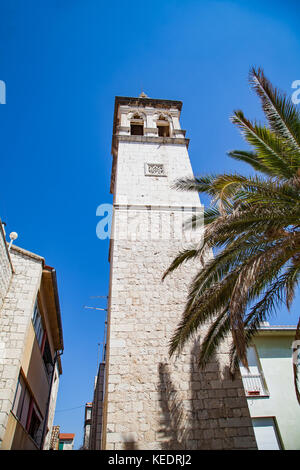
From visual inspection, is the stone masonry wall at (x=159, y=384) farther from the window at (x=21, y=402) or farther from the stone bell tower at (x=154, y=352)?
the window at (x=21, y=402)

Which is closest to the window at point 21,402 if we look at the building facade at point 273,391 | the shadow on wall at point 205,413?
the shadow on wall at point 205,413

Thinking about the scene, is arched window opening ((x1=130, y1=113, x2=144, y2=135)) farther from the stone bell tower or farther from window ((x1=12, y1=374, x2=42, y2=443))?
window ((x1=12, y1=374, x2=42, y2=443))

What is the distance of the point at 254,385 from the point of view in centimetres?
1002

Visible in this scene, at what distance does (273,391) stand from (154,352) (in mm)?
5357

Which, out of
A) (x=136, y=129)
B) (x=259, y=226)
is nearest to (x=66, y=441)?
(x=136, y=129)

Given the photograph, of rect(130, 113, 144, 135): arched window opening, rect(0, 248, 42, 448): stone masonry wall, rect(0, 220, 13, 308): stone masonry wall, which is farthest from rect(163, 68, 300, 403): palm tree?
rect(130, 113, 144, 135): arched window opening

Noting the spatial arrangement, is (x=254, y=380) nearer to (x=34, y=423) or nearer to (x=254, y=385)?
(x=254, y=385)

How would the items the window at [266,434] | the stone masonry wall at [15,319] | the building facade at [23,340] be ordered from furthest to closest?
the window at [266,434]
the building facade at [23,340]
the stone masonry wall at [15,319]

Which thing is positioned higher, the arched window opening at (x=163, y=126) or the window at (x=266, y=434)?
the arched window opening at (x=163, y=126)

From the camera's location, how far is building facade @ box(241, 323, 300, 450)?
9.12 m

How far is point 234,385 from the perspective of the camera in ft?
22.1

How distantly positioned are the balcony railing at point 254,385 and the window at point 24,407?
6.86m

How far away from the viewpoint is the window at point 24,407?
7.81m
